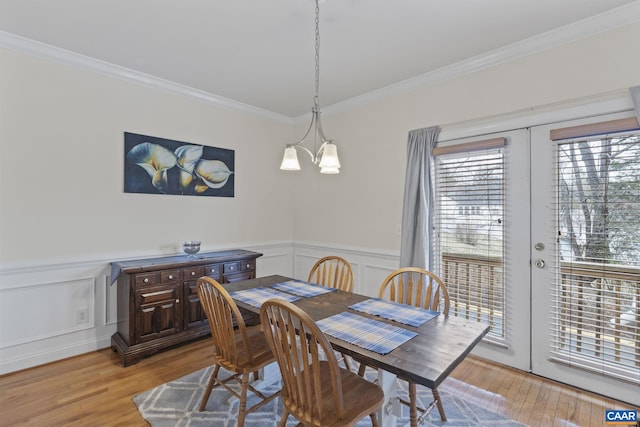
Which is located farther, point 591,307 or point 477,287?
point 477,287

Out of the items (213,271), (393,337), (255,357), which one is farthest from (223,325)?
(213,271)

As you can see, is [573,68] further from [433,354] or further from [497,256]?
[433,354]

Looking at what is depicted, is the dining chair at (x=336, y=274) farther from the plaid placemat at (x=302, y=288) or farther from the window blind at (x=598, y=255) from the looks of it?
the window blind at (x=598, y=255)

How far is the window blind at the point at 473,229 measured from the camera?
268 centimetres

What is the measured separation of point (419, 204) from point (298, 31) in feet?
6.04

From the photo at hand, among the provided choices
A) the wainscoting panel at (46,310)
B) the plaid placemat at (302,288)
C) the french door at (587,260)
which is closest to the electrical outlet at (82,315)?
the wainscoting panel at (46,310)

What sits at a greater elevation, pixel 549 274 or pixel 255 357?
pixel 549 274

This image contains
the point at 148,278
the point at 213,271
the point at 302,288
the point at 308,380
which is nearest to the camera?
the point at 308,380

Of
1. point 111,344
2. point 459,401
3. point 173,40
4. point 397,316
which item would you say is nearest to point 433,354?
point 397,316

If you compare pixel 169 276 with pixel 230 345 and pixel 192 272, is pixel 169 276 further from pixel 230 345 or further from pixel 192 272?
pixel 230 345

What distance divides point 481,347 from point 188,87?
392 centimetres

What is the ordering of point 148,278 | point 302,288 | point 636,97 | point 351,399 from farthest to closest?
point 148,278, point 302,288, point 636,97, point 351,399

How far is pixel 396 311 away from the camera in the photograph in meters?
1.90

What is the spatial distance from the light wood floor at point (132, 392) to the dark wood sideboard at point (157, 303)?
162mm
